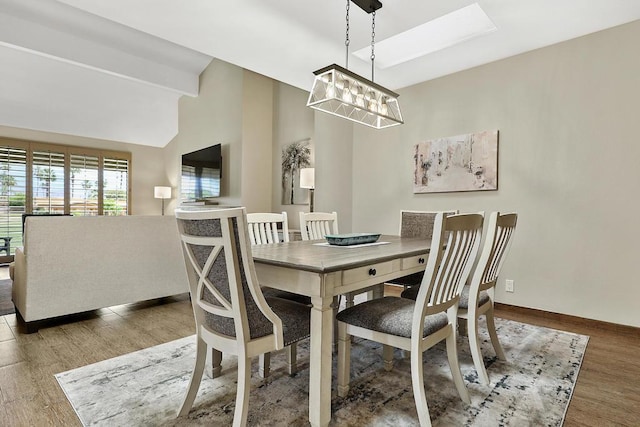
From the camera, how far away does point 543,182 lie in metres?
3.09

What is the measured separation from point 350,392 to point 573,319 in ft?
7.70

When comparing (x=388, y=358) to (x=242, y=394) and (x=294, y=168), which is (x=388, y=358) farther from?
(x=294, y=168)

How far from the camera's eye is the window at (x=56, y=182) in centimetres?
625

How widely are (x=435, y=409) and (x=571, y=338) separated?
1.66 meters

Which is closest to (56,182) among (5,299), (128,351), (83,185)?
(83,185)

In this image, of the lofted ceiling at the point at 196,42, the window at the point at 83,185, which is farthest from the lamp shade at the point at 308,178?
the window at the point at 83,185

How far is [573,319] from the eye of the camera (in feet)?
9.64

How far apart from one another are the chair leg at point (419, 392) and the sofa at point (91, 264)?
2.57 metres

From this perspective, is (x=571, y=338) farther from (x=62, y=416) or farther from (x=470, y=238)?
(x=62, y=416)

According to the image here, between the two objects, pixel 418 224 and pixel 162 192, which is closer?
pixel 418 224

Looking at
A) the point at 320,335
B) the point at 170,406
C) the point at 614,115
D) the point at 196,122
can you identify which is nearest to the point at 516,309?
the point at 614,115

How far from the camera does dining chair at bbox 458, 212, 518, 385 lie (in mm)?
1839

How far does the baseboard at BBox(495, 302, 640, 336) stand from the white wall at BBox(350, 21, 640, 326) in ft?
0.14

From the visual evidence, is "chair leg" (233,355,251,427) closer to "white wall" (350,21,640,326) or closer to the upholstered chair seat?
the upholstered chair seat
